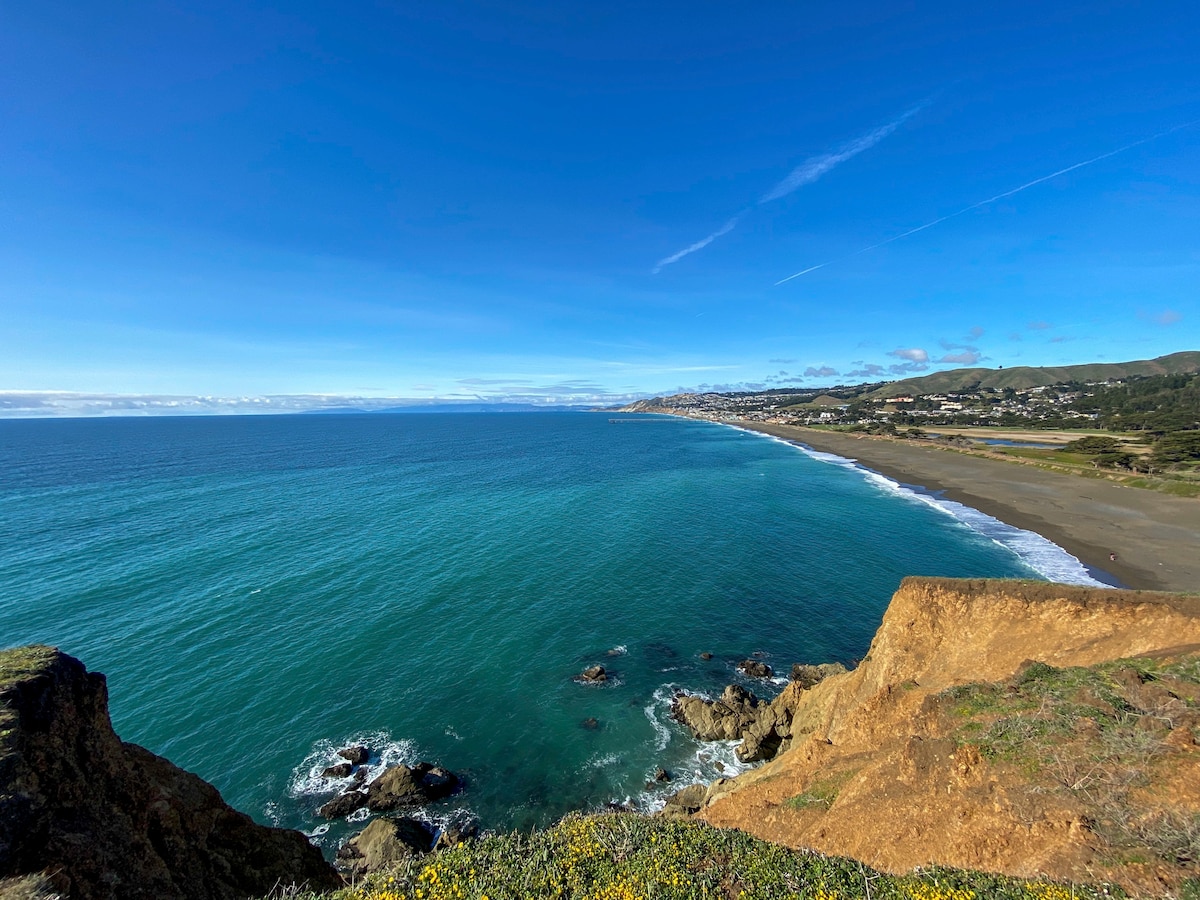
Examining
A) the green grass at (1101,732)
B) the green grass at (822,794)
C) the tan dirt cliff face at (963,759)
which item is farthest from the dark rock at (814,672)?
the green grass at (822,794)

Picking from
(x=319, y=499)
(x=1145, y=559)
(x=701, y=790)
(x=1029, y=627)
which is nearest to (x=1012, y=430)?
(x=1145, y=559)

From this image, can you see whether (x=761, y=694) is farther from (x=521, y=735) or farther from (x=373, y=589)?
(x=373, y=589)

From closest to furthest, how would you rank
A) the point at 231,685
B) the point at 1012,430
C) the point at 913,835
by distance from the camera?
the point at 913,835, the point at 231,685, the point at 1012,430

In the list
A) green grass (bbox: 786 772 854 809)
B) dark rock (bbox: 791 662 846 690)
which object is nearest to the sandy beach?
dark rock (bbox: 791 662 846 690)

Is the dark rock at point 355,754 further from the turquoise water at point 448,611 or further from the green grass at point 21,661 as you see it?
the green grass at point 21,661

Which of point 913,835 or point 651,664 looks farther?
point 651,664

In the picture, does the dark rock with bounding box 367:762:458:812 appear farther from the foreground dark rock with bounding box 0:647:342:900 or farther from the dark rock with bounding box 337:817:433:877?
the foreground dark rock with bounding box 0:647:342:900

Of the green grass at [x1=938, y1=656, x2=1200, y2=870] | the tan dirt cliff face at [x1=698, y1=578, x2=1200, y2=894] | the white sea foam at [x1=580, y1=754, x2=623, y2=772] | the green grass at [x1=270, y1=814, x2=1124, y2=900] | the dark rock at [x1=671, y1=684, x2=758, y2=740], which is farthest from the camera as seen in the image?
the dark rock at [x1=671, y1=684, x2=758, y2=740]
